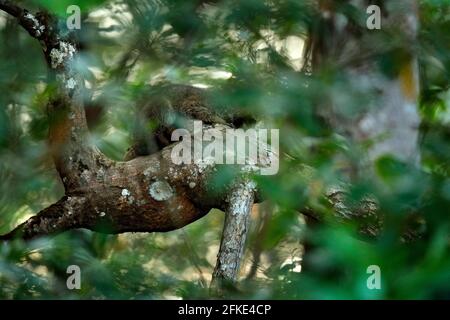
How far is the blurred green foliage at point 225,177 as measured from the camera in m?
0.51

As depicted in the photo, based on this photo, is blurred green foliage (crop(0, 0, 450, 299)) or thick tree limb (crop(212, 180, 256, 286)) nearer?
blurred green foliage (crop(0, 0, 450, 299))

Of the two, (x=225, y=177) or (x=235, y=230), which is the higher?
Answer: (x=235, y=230)

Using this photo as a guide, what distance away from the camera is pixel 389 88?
192 cm

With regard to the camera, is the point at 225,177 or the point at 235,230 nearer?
the point at 225,177

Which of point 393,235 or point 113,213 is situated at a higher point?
point 113,213

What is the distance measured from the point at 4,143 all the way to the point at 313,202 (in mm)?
1501

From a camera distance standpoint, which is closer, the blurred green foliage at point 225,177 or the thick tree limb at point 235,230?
the blurred green foliage at point 225,177

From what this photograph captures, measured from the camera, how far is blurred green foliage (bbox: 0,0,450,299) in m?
0.51

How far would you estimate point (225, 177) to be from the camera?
0.79m

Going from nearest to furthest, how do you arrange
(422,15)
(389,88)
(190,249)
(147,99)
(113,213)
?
(422,15), (113,213), (147,99), (389,88), (190,249)
